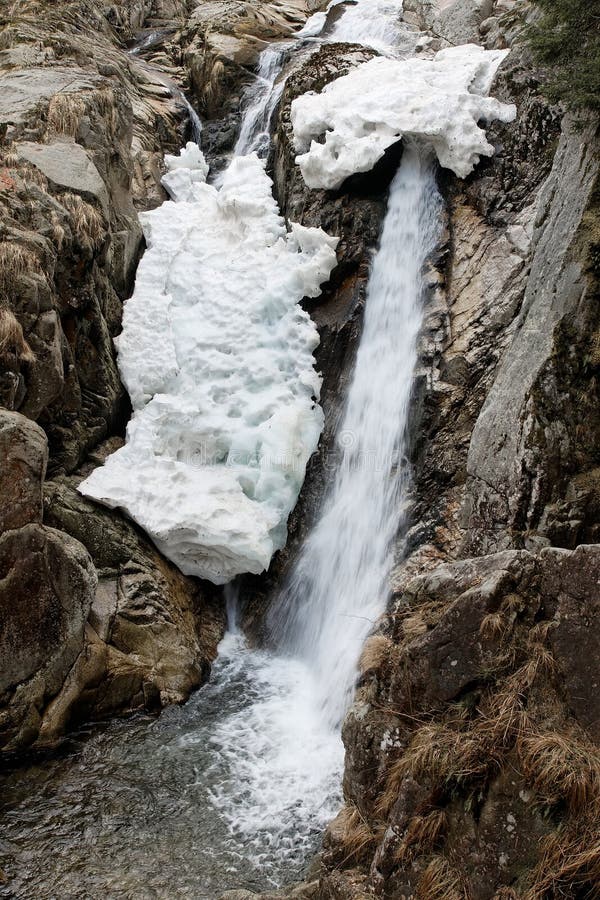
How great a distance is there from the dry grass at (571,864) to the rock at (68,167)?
11.1 m

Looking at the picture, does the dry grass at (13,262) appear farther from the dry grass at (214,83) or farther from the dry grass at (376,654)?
the dry grass at (214,83)

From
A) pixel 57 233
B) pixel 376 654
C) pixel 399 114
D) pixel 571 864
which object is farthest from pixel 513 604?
pixel 399 114

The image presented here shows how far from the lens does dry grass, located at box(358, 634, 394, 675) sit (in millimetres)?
5801

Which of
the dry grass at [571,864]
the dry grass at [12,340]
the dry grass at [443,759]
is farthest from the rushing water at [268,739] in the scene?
the dry grass at [12,340]

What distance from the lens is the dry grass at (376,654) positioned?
19.0 feet

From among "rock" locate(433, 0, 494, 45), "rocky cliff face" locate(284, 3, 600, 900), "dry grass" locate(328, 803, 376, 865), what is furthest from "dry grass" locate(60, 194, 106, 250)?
"rock" locate(433, 0, 494, 45)

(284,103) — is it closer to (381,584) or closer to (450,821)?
(381,584)

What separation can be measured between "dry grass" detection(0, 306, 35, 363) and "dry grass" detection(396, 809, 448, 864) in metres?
7.12

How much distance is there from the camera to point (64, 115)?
1258cm

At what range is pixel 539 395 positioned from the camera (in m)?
7.23

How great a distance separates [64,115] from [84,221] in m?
3.06

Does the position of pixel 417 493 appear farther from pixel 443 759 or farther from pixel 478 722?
pixel 443 759

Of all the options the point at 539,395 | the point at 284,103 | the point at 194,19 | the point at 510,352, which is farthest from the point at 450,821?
the point at 194,19

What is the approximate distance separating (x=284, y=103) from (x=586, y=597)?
543 inches
